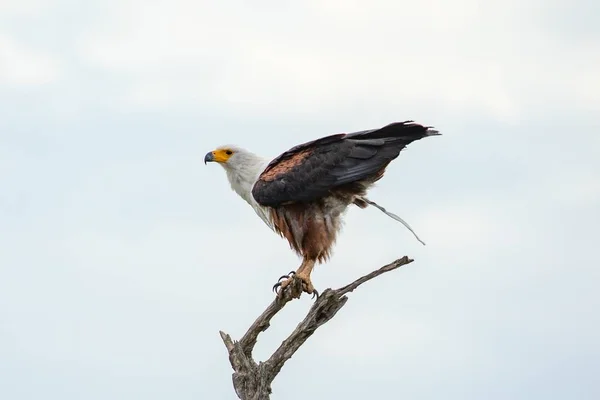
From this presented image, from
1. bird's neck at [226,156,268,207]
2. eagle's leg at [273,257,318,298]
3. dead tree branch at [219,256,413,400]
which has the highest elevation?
bird's neck at [226,156,268,207]

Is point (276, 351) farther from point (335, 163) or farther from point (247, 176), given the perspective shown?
point (247, 176)

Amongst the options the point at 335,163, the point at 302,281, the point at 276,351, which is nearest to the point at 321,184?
the point at 335,163

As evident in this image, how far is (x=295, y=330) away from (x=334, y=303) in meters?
0.51

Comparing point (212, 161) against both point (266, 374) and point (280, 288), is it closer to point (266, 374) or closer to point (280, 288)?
point (280, 288)

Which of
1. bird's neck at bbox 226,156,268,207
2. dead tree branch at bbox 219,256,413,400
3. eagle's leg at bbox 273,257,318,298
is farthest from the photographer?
bird's neck at bbox 226,156,268,207

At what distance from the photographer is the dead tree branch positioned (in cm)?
1054

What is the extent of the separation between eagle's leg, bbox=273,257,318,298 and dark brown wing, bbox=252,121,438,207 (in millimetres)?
749

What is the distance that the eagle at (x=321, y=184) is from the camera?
11594 millimetres

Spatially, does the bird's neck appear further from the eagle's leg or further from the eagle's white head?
the eagle's leg

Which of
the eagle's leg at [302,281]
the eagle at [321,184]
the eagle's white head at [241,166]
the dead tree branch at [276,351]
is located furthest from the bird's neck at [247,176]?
the dead tree branch at [276,351]

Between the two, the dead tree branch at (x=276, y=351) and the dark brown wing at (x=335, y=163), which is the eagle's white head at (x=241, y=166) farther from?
the dead tree branch at (x=276, y=351)

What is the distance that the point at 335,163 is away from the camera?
11.7 m

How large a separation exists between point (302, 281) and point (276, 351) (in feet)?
3.65

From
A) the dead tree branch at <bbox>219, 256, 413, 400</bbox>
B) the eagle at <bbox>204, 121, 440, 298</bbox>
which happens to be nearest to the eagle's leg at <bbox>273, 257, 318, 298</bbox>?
the eagle at <bbox>204, 121, 440, 298</bbox>
